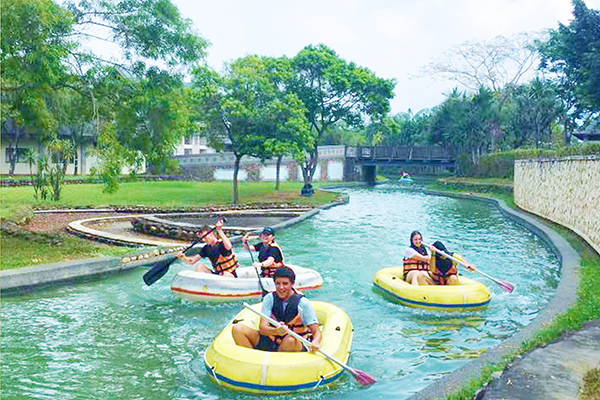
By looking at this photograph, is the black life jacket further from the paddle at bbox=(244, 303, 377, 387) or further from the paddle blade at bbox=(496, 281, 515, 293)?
the paddle blade at bbox=(496, 281, 515, 293)

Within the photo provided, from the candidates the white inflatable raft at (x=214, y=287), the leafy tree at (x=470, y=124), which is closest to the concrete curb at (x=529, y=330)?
the white inflatable raft at (x=214, y=287)

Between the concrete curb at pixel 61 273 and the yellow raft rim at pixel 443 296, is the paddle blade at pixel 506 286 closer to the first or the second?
the yellow raft rim at pixel 443 296

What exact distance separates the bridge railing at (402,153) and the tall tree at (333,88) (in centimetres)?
1465

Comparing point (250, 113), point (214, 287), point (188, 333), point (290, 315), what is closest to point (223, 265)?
point (214, 287)

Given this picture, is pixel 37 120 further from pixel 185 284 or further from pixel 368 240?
pixel 368 240

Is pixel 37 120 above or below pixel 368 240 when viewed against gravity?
above

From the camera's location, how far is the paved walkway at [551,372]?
621cm

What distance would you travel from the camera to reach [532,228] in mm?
23094

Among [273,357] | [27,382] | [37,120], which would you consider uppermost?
[37,120]

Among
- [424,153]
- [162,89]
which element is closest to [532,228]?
[162,89]

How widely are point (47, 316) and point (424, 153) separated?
4935cm

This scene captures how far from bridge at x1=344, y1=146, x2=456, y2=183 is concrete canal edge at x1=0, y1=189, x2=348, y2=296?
4348 cm

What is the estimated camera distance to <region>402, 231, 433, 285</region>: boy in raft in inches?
469

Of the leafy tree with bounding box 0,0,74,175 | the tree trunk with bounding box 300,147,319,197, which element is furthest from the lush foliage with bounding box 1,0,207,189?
the tree trunk with bounding box 300,147,319,197
